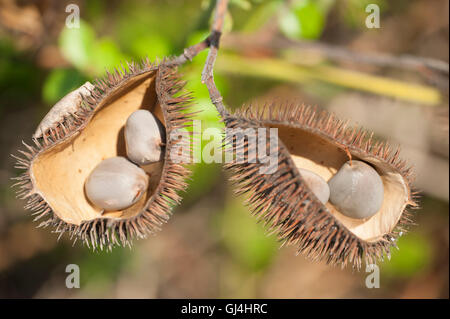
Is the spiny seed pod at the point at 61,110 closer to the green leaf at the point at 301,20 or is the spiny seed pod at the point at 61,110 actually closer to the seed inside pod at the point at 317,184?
the seed inside pod at the point at 317,184

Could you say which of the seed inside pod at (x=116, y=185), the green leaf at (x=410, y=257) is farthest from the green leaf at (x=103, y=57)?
the green leaf at (x=410, y=257)

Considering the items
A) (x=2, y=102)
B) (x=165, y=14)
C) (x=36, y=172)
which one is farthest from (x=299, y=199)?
(x=2, y=102)

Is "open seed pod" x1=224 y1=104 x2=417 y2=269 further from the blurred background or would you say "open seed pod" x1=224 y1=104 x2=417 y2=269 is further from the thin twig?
the blurred background

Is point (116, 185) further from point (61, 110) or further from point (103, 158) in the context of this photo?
point (61, 110)

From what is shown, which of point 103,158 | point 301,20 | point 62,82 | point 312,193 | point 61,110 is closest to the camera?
point 312,193

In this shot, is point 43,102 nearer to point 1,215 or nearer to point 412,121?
point 1,215

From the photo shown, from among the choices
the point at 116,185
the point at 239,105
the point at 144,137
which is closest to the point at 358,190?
the point at 144,137
